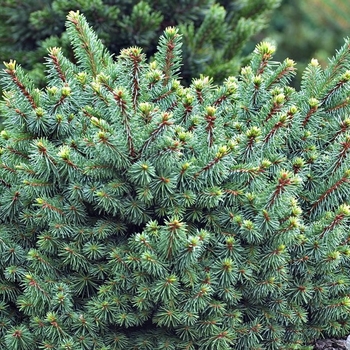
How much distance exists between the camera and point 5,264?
2.60 metres

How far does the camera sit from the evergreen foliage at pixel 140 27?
4.20m

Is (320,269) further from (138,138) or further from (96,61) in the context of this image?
(96,61)

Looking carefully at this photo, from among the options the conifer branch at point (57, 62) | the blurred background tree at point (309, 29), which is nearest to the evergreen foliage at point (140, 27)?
the conifer branch at point (57, 62)

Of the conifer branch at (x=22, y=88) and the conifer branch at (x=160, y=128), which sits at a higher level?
the conifer branch at (x=160, y=128)

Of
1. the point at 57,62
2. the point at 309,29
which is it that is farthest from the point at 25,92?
the point at 309,29

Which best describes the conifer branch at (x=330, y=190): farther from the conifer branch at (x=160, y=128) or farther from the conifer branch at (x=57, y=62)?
the conifer branch at (x=57, y=62)

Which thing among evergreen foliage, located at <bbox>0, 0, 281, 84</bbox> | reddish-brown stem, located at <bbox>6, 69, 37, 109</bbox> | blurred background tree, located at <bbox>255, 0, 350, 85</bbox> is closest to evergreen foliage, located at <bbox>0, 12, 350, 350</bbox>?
reddish-brown stem, located at <bbox>6, 69, 37, 109</bbox>

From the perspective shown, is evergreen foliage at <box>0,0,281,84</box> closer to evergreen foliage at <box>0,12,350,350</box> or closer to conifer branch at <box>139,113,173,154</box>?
evergreen foliage at <box>0,12,350,350</box>

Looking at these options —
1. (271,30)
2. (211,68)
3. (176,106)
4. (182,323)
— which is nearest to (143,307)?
(182,323)

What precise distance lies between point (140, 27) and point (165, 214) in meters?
2.21

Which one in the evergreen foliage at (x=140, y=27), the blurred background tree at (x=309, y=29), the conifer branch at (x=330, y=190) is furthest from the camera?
the blurred background tree at (x=309, y=29)

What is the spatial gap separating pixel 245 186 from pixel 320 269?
494mm

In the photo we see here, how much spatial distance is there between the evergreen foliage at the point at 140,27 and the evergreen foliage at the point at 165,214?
1.56 meters

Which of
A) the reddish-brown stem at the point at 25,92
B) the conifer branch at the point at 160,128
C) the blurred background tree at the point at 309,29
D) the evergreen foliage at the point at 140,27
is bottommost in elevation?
the blurred background tree at the point at 309,29
